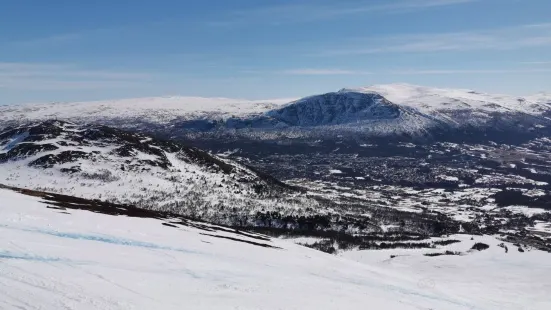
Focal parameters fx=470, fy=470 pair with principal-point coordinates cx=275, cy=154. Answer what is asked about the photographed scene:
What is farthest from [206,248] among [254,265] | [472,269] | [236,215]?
[236,215]

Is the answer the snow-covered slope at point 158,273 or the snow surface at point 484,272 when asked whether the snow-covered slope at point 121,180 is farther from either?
the snow-covered slope at point 158,273

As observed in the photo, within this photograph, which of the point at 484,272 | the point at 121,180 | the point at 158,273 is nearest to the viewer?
the point at 158,273

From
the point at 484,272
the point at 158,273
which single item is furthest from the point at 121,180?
the point at 158,273

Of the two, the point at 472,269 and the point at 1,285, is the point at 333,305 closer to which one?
the point at 1,285

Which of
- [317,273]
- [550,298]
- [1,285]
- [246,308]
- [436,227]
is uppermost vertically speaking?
[1,285]

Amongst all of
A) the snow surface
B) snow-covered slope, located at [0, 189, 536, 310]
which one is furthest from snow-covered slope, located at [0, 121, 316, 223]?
snow-covered slope, located at [0, 189, 536, 310]

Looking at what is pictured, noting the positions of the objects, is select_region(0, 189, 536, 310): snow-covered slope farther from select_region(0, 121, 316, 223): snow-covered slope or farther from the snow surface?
select_region(0, 121, 316, 223): snow-covered slope

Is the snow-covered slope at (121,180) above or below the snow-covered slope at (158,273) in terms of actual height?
below

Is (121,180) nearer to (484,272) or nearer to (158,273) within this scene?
(484,272)

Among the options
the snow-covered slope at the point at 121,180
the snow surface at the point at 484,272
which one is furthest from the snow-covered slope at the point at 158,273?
the snow-covered slope at the point at 121,180
